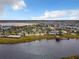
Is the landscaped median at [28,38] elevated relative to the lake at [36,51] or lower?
elevated

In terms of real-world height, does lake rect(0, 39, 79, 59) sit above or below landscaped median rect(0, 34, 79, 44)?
below

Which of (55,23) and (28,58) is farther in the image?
(55,23)

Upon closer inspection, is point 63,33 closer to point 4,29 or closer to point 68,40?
point 68,40

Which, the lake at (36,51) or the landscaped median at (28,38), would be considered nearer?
the lake at (36,51)

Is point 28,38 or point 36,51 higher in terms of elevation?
point 28,38

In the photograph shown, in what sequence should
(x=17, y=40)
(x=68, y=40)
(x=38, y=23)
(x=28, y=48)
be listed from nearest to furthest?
(x=28, y=48)
(x=17, y=40)
(x=68, y=40)
(x=38, y=23)

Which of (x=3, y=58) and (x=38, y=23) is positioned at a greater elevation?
(x=38, y=23)

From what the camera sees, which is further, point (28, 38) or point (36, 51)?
point (28, 38)

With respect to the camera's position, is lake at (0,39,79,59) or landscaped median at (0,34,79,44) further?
landscaped median at (0,34,79,44)

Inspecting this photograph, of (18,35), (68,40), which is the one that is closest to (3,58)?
(18,35)

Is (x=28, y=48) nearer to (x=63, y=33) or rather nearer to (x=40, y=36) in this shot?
(x=40, y=36)

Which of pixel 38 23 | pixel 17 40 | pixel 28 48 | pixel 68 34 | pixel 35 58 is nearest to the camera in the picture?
pixel 35 58
